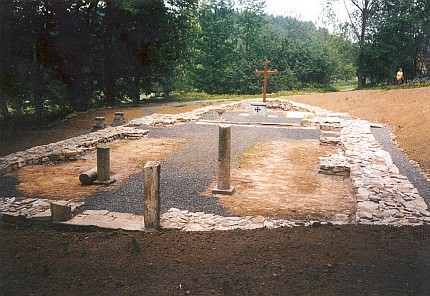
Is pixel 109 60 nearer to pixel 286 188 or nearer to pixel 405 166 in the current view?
pixel 286 188

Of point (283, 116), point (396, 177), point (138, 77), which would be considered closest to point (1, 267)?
point (396, 177)

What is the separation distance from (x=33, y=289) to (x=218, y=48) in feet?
123

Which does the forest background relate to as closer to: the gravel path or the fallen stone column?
the gravel path

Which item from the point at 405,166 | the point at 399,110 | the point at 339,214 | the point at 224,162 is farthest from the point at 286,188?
the point at 399,110

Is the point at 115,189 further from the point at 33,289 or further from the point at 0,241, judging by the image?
the point at 33,289

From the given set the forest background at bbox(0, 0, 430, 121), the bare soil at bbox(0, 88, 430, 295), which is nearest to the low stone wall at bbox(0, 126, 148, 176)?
the bare soil at bbox(0, 88, 430, 295)

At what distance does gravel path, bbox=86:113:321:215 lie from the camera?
7.28 metres

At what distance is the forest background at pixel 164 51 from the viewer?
67.1ft

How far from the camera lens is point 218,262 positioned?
433cm

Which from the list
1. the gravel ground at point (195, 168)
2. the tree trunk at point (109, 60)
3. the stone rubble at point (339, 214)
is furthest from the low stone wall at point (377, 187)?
the tree trunk at point (109, 60)

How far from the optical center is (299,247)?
4641mm

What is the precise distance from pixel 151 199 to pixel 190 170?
392 cm

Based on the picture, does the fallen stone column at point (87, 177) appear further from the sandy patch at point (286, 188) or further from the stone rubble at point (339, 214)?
the sandy patch at point (286, 188)

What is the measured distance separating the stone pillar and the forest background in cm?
1267
